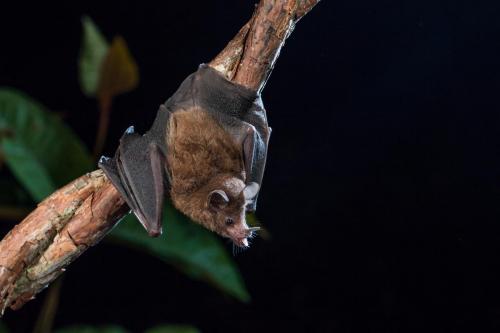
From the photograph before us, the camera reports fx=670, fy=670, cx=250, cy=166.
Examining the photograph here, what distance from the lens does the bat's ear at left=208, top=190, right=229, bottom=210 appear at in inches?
80.4

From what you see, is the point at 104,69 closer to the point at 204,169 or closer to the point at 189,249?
the point at 189,249

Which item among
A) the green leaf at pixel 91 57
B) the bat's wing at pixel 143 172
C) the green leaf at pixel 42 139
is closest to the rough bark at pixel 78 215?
the bat's wing at pixel 143 172

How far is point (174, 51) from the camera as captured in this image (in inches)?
151

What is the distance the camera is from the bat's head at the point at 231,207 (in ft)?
6.84

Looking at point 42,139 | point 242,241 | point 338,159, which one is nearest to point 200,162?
point 242,241

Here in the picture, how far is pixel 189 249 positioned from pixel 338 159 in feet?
3.10

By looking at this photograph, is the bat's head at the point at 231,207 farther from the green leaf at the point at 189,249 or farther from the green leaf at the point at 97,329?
the green leaf at the point at 97,329

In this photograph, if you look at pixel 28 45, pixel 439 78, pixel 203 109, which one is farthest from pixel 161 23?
pixel 203 109

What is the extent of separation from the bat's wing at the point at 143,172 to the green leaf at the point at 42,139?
3.87 ft

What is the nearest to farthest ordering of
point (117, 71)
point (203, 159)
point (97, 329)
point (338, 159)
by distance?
point (203, 159) → point (117, 71) → point (97, 329) → point (338, 159)

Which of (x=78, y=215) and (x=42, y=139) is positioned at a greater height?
(x=78, y=215)

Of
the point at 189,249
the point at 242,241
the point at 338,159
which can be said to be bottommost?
the point at 189,249

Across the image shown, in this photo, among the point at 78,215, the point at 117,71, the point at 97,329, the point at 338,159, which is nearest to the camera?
the point at 78,215

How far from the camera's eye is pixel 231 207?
2117 mm
